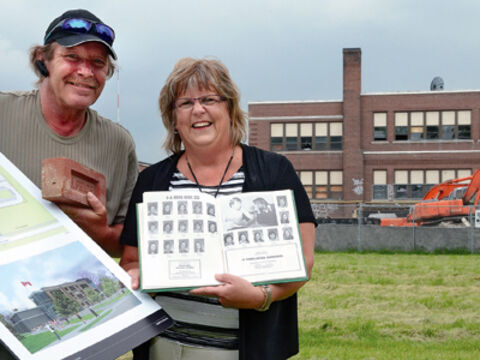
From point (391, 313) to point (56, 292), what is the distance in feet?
22.9

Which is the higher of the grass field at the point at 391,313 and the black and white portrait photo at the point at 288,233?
the black and white portrait photo at the point at 288,233

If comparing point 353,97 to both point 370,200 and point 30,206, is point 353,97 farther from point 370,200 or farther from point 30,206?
point 30,206

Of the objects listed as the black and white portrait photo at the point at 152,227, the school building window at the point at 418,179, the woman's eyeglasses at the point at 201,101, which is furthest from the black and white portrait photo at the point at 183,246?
the school building window at the point at 418,179

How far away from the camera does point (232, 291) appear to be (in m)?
2.20

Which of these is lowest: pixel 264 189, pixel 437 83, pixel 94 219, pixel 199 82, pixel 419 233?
pixel 419 233

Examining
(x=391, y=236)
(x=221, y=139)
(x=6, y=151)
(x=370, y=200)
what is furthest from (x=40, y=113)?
(x=370, y=200)

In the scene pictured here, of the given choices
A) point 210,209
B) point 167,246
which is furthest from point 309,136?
point 167,246

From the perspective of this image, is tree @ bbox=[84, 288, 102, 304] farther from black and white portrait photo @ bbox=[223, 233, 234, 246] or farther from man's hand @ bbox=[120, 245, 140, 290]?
black and white portrait photo @ bbox=[223, 233, 234, 246]

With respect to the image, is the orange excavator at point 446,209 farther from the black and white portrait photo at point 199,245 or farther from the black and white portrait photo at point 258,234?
the black and white portrait photo at point 199,245

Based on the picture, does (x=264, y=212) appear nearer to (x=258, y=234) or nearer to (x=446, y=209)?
(x=258, y=234)

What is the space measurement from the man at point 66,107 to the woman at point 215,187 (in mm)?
261

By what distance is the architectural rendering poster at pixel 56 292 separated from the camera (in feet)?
6.42

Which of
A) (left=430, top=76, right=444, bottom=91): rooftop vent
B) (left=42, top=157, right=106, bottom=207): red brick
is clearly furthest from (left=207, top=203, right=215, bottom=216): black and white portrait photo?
(left=430, top=76, right=444, bottom=91): rooftop vent

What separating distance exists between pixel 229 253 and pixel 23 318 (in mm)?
828
